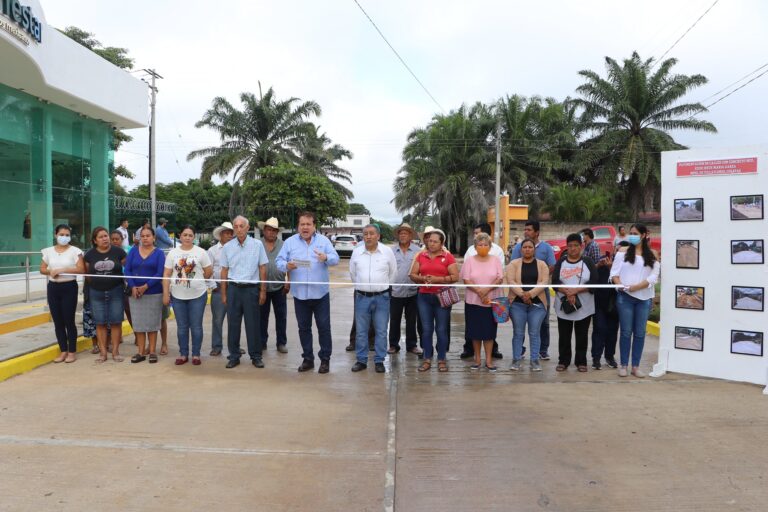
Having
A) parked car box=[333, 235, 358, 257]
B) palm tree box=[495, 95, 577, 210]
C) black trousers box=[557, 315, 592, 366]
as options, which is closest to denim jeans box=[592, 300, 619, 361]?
black trousers box=[557, 315, 592, 366]

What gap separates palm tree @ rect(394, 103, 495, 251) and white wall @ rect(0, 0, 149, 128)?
1932 cm

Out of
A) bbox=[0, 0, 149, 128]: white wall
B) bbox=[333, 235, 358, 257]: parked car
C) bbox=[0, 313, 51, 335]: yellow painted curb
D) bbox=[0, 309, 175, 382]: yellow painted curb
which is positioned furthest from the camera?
bbox=[333, 235, 358, 257]: parked car

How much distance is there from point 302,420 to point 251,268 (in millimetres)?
2449

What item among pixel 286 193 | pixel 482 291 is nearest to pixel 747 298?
pixel 482 291

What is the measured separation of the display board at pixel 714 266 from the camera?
6016 millimetres

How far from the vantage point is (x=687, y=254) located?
21.1 feet

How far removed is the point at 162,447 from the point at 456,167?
31055mm

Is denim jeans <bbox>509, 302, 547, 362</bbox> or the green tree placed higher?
the green tree

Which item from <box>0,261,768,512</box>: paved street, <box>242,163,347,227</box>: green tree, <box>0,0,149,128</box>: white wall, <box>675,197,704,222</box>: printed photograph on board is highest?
<box>0,0,149,128</box>: white wall

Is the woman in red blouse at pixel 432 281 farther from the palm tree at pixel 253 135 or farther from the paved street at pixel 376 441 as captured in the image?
the palm tree at pixel 253 135

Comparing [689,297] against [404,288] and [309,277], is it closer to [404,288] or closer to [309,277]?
[404,288]

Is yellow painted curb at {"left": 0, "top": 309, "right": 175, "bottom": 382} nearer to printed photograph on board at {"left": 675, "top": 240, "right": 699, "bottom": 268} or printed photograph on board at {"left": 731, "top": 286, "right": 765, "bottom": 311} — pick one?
printed photograph on board at {"left": 675, "top": 240, "right": 699, "bottom": 268}

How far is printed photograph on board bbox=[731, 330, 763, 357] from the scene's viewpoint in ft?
19.7

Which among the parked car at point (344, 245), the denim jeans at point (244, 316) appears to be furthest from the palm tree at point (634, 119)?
the denim jeans at point (244, 316)
